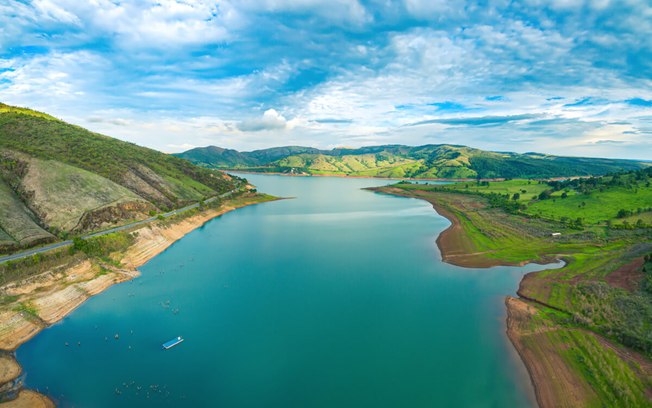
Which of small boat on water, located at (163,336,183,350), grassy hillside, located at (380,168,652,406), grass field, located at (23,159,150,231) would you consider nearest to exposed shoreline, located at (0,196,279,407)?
small boat on water, located at (163,336,183,350)

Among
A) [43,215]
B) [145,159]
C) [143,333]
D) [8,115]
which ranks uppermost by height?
[8,115]

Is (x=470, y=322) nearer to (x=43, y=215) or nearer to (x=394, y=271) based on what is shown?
(x=394, y=271)

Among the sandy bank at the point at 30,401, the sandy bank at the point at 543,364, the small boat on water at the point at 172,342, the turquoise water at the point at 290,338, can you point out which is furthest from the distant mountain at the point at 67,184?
the sandy bank at the point at 543,364

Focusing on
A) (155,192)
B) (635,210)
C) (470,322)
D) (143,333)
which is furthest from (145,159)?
(635,210)

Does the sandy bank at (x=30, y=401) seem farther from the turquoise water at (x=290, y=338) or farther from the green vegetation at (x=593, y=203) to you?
the green vegetation at (x=593, y=203)

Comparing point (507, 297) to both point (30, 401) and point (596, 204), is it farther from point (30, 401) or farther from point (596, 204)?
point (596, 204)

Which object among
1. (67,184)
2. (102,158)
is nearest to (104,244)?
(67,184)
